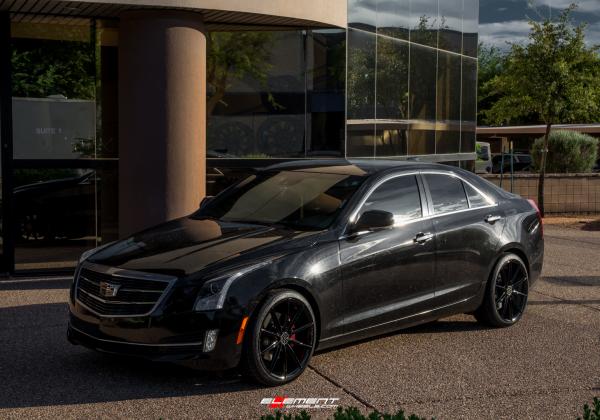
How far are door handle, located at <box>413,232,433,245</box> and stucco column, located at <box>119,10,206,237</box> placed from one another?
185 inches

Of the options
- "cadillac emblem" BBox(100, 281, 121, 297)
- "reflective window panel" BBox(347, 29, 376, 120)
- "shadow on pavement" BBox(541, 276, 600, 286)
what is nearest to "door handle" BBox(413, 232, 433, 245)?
"cadillac emblem" BBox(100, 281, 121, 297)

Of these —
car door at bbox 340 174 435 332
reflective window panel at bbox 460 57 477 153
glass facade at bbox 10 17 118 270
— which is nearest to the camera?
car door at bbox 340 174 435 332

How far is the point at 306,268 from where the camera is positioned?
664 cm

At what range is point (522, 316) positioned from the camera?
29.8 feet

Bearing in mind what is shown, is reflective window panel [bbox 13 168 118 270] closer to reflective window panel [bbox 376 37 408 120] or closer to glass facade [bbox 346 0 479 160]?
glass facade [bbox 346 0 479 160]

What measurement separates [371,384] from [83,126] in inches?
274

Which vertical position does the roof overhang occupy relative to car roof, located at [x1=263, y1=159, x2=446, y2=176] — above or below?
above

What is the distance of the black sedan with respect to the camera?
6.23 meters

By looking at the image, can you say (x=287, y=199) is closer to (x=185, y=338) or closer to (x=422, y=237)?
(x=422, y=237)

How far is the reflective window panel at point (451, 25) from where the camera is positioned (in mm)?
16992

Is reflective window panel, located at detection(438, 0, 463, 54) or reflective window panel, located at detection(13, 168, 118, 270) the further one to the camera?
reflective window panel, located at detection(438, 0, 463, 54)

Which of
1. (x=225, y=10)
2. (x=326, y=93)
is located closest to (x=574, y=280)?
(x=326, y=93)

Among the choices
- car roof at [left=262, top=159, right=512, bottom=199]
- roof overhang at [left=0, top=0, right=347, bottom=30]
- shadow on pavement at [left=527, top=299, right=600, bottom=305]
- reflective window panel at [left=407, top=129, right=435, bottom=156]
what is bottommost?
shadow on pavement at [left=527, top=299, right=600, bottom=305]

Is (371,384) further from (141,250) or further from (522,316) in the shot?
(522,316)
